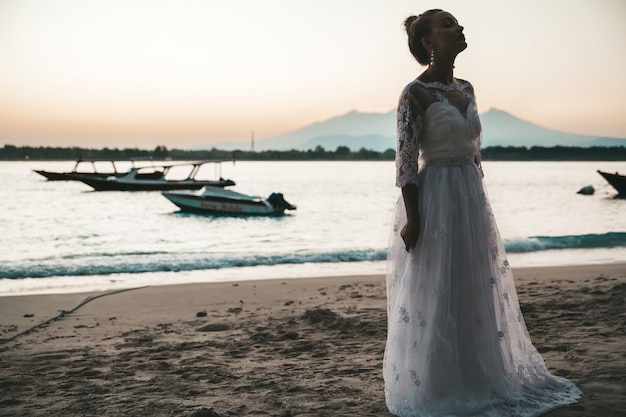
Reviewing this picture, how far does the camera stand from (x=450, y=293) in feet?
9.98

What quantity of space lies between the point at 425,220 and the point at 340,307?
3.67m

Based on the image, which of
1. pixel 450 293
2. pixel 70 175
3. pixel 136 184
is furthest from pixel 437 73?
pixel 70 175

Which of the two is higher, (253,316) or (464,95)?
(464,95)

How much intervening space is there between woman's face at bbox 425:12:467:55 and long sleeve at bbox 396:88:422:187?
0.29 meters

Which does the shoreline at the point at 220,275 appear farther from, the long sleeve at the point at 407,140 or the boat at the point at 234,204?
the boat at the point at 234,204

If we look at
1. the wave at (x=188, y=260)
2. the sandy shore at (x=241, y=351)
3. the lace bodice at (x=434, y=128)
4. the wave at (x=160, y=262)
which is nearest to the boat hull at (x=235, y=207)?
the wave at (x=188, y=260)

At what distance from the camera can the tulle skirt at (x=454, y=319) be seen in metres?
3.00

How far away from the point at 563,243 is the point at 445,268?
13707 mm

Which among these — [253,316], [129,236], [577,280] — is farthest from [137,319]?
[129,236]

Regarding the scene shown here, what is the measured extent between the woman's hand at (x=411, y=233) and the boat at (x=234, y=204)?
70.5ft

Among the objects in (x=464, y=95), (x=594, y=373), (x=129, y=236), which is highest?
(x=464, y=95)

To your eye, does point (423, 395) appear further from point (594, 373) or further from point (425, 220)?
point (594, 373)

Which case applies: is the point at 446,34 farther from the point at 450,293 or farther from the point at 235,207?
the point at 235,207

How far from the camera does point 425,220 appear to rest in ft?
10.2
